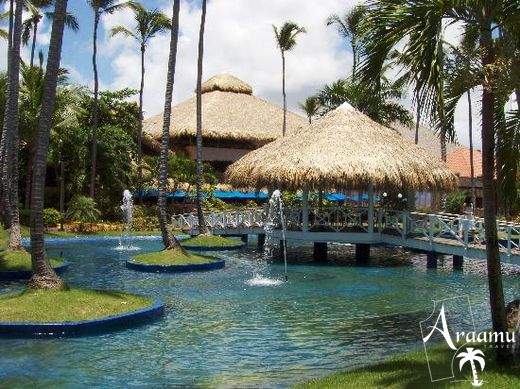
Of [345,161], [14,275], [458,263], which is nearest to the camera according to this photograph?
[14,275]

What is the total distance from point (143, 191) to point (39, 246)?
26.6 metres

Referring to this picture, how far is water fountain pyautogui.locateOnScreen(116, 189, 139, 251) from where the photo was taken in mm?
26428

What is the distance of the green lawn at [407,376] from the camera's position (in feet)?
21.6

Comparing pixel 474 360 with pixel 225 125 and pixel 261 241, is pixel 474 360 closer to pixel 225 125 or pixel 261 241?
pixel 261 241

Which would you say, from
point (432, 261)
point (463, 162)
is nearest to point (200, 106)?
point (432, 261)

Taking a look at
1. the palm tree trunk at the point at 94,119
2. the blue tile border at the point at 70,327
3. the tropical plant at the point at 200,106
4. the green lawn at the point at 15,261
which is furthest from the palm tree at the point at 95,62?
the blue tile border at the point at 70,327

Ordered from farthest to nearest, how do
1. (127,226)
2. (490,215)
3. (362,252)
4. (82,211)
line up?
(127,226) < (82,211) < (362,252) < (490,215)

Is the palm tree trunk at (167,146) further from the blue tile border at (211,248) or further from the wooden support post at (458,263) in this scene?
the wooden support post at (458,263)

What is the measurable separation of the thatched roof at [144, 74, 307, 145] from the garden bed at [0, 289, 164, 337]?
96.1 feet

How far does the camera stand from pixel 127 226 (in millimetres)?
32000

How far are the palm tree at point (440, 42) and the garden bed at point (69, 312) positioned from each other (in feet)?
20.1

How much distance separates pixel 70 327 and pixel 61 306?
26.9 inches

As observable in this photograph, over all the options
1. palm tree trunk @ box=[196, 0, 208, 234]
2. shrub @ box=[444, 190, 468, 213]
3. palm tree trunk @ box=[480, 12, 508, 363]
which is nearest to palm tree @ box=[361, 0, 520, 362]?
palm tree trunk @ box=[480, 12, 508, 363]

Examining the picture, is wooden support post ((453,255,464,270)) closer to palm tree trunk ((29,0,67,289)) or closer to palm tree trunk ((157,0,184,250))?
palm tree trunk ((157,0,184,250))
